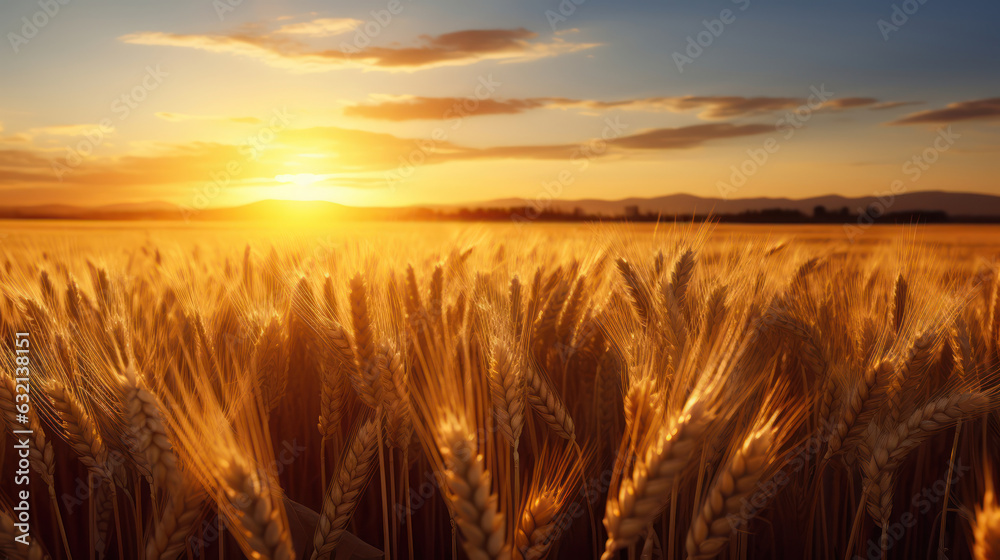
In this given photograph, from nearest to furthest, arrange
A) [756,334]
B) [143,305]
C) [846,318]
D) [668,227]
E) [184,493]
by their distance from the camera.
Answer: [184,493] < [756,334] < [846,318] < [668,227] < [143,305]

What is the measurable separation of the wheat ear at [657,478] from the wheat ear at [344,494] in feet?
2.61

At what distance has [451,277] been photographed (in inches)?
115

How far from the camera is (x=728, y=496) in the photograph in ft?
3.89

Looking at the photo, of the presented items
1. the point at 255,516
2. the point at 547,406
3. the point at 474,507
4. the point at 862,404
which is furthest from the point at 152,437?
the point at 862,404

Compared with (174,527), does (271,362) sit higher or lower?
higher

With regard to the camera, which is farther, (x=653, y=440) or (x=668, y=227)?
(x=668, y=227)

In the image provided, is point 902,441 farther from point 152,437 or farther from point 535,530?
point 152,437

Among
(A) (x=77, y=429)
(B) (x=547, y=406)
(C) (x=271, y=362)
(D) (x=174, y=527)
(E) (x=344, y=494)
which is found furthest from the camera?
(C) (x=271, y=362)

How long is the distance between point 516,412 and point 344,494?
57cm

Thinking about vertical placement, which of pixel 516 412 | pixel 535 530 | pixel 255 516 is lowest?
pixel 535 530

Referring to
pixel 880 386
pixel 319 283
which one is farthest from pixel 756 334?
pixel 319 283

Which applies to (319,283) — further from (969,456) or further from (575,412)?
(969,456)

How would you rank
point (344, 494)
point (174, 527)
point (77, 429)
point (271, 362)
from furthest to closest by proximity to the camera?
point (271, 362)
point (77, 429)
point (344, 494)
point (174, 527)

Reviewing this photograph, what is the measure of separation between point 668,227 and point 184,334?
2.49m
